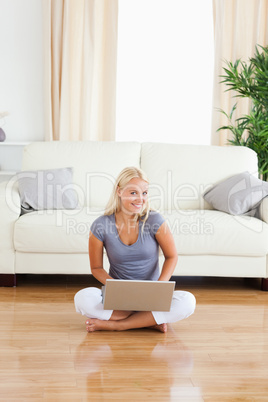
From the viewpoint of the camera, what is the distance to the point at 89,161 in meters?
4.12

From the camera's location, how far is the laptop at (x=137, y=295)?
8.18ft

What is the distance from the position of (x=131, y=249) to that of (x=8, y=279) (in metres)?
1.19

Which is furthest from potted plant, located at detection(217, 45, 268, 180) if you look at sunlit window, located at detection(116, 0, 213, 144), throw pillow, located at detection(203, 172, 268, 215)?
throw pillow, located at detection(203, 172, 268, 215)

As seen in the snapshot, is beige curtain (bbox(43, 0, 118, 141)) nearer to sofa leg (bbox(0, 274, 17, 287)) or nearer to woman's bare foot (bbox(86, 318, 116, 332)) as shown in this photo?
sofa leg (bbox(0, 274, 17, 287))

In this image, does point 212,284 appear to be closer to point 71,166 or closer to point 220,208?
point 220,208

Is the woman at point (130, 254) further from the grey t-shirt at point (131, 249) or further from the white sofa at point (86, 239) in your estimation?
the white sofa at point (86, 239)

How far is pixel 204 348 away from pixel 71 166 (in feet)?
6.46

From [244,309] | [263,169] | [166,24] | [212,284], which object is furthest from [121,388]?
[166,24]

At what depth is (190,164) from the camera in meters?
4.17

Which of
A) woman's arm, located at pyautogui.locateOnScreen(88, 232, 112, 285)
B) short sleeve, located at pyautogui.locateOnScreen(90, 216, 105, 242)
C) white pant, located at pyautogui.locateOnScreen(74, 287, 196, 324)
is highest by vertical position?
short sleeve, located at pyautogui.locateOnScreen(90, 216, 105, 242)

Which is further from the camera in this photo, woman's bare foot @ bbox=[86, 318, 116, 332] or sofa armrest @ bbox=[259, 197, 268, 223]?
sofa armrest @ bbox=[259, 197, 268, 223]

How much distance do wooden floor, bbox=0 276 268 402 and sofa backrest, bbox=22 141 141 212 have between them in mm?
908

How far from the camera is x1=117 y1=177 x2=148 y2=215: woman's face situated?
2664 millimetres

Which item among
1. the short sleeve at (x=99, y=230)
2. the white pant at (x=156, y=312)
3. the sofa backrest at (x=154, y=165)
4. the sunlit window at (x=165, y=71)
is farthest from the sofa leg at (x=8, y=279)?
the sunlit window at (x=165, y=71)
